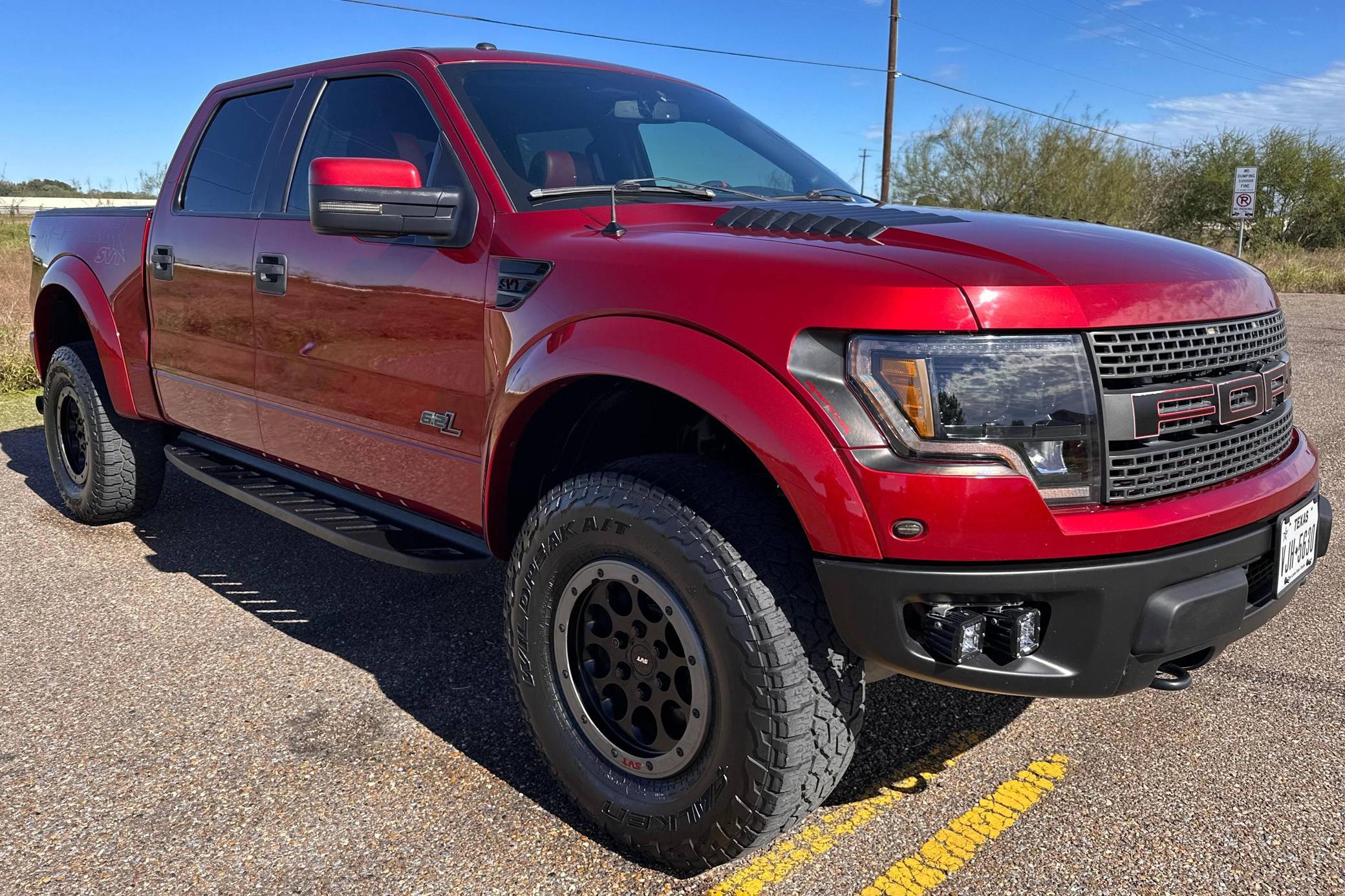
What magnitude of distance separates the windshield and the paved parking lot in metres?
1.55

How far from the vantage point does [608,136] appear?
3107mm

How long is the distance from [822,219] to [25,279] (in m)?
16.3

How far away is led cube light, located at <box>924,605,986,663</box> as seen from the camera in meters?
1.82

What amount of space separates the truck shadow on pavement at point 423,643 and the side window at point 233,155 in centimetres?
149

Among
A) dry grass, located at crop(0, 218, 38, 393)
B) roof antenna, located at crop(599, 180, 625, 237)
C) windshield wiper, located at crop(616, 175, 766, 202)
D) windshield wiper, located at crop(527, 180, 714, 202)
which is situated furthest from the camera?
dry grass, located at crop(0, 218, 38, 393)

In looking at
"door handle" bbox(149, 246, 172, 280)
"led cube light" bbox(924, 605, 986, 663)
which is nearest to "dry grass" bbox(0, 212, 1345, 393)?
"door handle" bbox(149, 246, 172, 280)

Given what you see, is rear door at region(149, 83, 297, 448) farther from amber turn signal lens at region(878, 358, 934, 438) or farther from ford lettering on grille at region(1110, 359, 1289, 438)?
ford lettering on grille at region(1110, 359, 1289, 438)

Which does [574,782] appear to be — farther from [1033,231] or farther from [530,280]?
[1033,231]

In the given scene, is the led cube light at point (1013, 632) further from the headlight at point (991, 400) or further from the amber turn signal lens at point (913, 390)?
the amber turn signal lens at point (913, 390)

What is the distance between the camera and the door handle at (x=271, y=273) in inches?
128

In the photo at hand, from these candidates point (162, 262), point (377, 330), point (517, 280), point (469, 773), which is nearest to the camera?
point (517, 280)

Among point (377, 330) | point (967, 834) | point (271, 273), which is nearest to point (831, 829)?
point (967, 834)

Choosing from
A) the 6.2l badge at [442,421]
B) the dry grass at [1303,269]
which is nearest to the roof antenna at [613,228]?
the 6.2l badge at [442,421]

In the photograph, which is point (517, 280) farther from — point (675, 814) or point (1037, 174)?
point (1037, 174)
